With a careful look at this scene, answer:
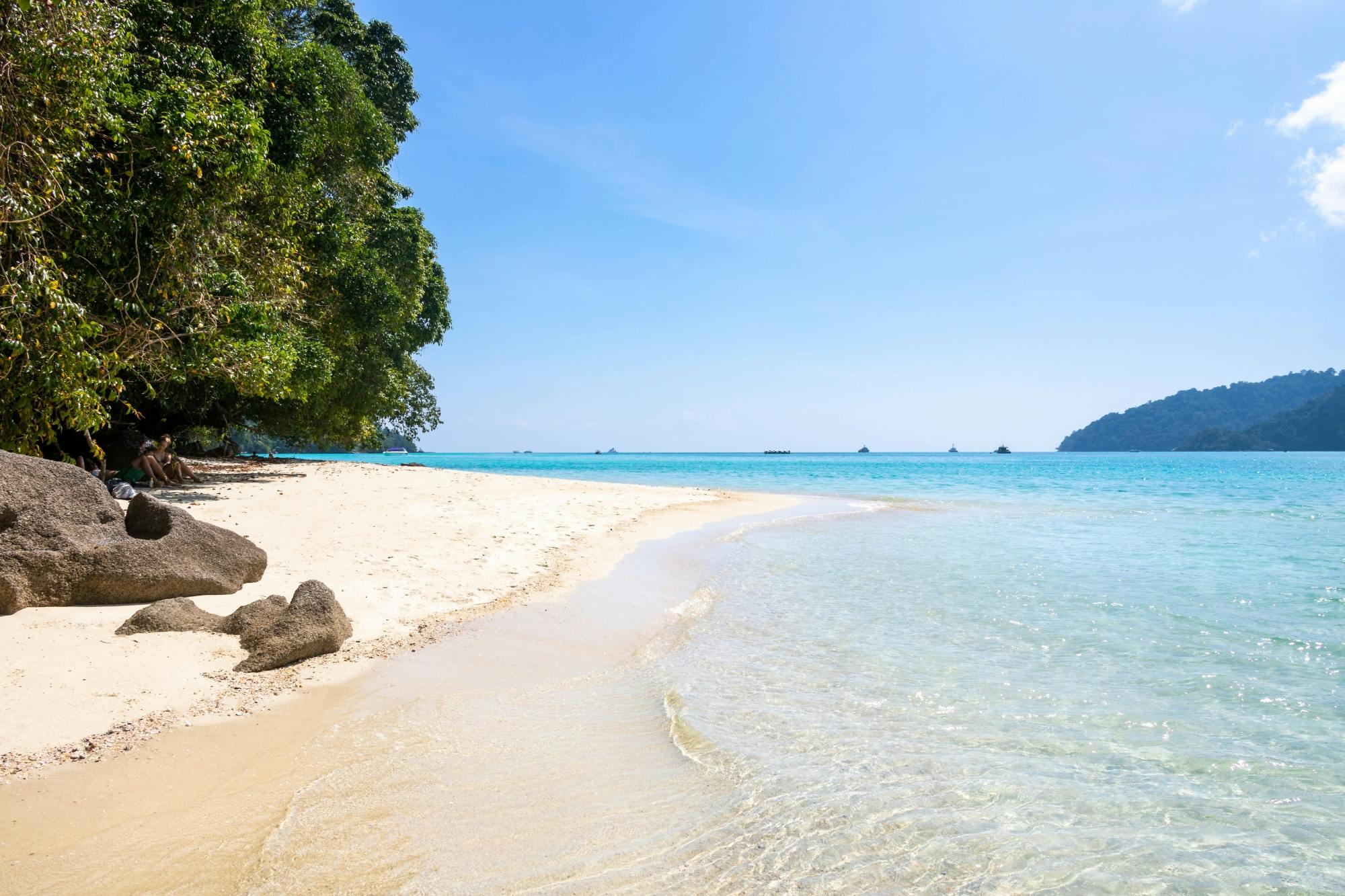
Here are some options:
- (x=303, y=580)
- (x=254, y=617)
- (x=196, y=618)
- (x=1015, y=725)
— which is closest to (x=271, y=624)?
(x=254, y=617)

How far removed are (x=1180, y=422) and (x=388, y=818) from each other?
230 metres

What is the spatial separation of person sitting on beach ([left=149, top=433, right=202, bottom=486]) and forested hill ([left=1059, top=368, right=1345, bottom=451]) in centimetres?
20574

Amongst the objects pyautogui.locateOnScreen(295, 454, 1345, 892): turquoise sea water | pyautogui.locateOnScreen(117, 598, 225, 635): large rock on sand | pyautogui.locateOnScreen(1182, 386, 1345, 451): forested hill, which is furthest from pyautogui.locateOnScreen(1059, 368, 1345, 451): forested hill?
pyautogui.locateOnScreen(117, 598, 225, 635): large rock on sand

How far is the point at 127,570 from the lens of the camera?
6430 mm

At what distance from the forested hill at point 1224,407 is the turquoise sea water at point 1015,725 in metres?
199

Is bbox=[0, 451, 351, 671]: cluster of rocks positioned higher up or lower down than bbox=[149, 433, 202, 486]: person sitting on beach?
lower down

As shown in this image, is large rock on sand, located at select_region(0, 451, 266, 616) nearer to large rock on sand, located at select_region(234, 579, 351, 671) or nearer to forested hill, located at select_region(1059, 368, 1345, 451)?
large rock on sand, located at select_region(234, 579, 351, 671)

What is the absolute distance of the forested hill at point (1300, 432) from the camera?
447ft

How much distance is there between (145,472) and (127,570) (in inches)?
501

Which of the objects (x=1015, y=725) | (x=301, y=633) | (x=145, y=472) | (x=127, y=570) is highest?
(x=145, y=472)

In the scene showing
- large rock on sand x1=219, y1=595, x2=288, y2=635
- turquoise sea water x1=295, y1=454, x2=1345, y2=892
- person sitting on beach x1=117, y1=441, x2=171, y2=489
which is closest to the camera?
turquoise sea water x1=295, y1=454, x2=1345, y2=892

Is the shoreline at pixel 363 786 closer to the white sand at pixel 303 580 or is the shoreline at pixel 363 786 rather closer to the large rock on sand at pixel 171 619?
the white sand at pixel 303 580

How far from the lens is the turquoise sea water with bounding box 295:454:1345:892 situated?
3.31 meters

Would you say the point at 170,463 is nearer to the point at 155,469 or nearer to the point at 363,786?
the point at 155,469
